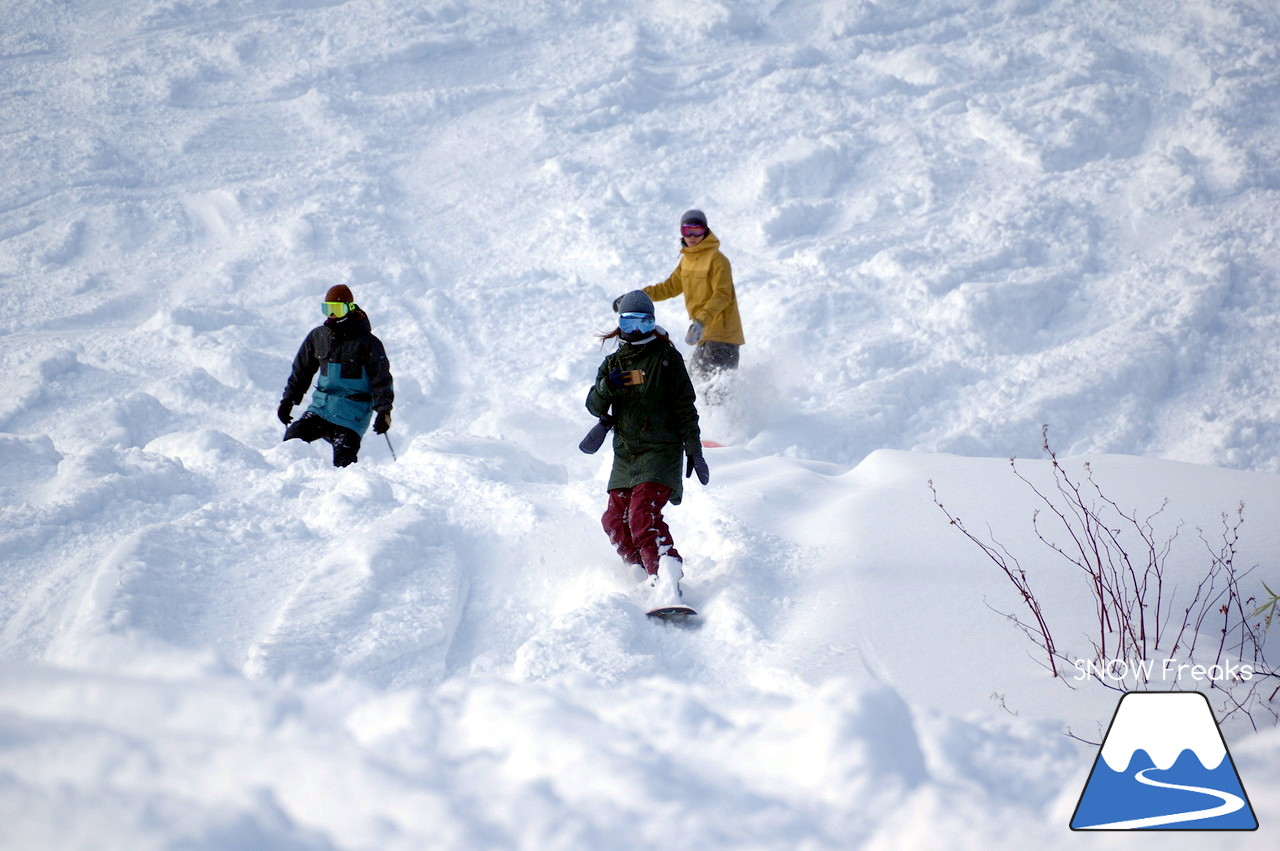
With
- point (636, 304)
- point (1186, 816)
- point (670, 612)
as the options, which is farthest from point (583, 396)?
point (1186, 816)

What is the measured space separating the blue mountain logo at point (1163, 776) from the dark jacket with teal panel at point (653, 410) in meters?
2.02

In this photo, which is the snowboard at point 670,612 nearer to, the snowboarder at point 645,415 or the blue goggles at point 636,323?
the snowboarder at point 645,415

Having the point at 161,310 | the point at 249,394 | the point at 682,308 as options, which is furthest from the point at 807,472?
the point at 161,310

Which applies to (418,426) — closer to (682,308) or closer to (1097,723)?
(682,308)

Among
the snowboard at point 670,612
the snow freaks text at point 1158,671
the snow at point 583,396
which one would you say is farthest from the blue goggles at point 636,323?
the snow freaks text at point 1158,671

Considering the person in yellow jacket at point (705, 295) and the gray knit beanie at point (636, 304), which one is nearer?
the gray knit beanie at point (636, 304)

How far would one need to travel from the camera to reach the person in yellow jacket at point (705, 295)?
21.4ft

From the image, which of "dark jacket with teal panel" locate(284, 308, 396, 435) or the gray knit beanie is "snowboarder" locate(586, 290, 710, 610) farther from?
"dark jacket with teal panel" locate(284, 308, 396, 435)

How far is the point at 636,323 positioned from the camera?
3930mm

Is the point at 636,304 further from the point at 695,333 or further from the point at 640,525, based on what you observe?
the point at 695,333

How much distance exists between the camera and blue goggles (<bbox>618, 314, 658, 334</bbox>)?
12.9 ft

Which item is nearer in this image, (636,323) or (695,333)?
(636,323)

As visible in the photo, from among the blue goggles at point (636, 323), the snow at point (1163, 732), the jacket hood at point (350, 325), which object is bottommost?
the snow at point (1163, 732)

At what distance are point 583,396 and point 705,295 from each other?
1.55m
